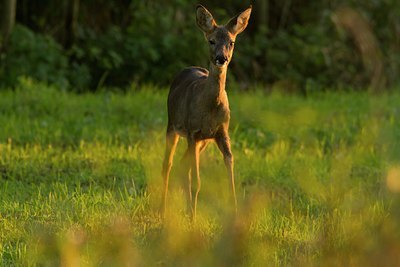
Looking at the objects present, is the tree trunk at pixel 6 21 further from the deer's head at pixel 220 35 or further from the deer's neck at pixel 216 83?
the deer's neck at pixel 216 83

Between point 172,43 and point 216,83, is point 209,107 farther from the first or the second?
point 172,43

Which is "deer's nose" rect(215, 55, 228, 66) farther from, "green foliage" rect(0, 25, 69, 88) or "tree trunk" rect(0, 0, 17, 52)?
"tree trunk" rect(0, 0, 17, 52)

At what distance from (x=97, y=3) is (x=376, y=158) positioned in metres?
8.44

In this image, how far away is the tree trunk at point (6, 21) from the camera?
45.5 feet

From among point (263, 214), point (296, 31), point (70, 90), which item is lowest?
point (70, 90)

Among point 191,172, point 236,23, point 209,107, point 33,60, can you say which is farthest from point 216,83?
point 33,60

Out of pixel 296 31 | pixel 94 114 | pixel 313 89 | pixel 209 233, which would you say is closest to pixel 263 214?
pixel 209 233

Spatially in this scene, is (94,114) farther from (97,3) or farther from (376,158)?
(97,3)

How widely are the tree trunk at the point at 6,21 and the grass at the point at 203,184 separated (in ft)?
4.21

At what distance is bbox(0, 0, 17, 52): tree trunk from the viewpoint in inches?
547

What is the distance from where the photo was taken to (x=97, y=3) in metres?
16.5

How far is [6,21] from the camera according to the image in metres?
14.0

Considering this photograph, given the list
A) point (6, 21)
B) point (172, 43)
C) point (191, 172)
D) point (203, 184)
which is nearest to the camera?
point (191, 172)

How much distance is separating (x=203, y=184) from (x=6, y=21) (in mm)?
7092
